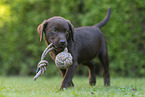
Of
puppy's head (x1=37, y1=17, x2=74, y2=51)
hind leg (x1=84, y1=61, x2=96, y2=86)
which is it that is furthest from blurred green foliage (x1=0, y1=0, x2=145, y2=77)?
puppy's head (x1=37, y1=17, x2=74, y2=51)

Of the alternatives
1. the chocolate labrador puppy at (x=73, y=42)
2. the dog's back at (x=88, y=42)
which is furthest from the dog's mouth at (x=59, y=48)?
the dog's back at (x=88, y=42)

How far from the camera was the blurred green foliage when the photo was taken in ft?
24.3

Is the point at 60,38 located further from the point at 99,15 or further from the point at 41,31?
the point at 99,15

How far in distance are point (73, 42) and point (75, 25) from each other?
3.72m

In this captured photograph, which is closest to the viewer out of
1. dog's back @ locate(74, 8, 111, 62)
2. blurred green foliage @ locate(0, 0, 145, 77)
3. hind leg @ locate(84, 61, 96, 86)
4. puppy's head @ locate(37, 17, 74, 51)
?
puppy's head @ locate(37, 17, 74, 51)

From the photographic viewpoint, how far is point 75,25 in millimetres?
8219

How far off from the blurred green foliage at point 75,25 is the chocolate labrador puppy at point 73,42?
1878 millimetres

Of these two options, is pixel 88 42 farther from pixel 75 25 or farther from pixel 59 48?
pixel 75 25

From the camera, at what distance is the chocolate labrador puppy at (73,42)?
4156mm

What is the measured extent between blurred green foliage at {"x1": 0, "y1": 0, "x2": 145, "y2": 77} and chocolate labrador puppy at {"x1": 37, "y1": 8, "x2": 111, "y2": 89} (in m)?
1.88

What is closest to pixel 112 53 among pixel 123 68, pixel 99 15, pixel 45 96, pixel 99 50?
pixel 123 68

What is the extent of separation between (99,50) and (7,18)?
4.59 m

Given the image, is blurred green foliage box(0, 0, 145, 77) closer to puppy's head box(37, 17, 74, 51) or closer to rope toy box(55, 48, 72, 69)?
puppy's head box(37, 17, 74, 51)

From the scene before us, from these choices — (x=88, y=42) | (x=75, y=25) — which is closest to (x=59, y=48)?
(x=88, y=42)
